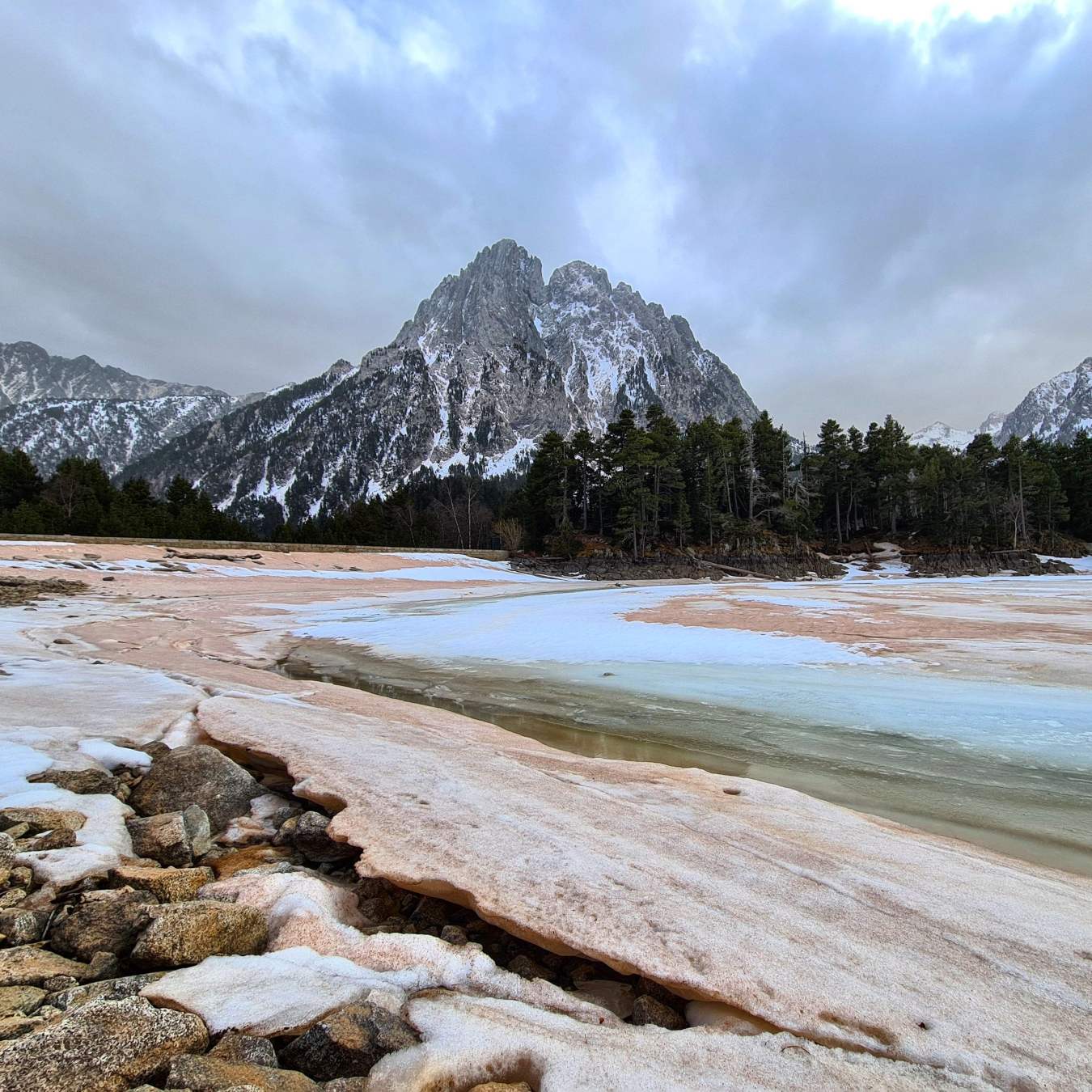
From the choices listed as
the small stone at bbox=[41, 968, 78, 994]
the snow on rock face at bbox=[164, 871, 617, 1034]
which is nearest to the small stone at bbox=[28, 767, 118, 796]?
the snow on rock face at bbox=[164, 871, 617, 1034]

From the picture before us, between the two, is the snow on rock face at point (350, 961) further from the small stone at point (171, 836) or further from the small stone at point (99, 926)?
the small stone at point (171, 836)

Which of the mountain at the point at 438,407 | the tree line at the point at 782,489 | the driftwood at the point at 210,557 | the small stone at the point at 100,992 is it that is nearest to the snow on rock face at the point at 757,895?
the small stone at the point at 100,992

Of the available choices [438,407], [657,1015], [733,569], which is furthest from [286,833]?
[438,407]

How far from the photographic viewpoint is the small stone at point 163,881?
240cm

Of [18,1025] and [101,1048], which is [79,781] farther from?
[101,1048]

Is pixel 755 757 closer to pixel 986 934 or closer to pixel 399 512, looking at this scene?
pixel 986 934

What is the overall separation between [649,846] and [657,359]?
20868 cm

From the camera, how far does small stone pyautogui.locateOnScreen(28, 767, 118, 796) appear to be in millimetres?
3370

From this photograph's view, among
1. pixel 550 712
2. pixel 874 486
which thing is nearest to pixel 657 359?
pixel 874 486

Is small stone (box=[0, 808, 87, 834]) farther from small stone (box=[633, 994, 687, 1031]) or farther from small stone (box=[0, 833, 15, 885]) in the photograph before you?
small stone (box=[633, 994, 687, 1031])

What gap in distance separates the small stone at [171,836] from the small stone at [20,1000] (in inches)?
45.9

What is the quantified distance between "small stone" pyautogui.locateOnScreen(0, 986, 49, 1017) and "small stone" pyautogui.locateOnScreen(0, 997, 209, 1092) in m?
0.25

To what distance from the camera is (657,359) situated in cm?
19588

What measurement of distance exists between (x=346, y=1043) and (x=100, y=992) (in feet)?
2.77
